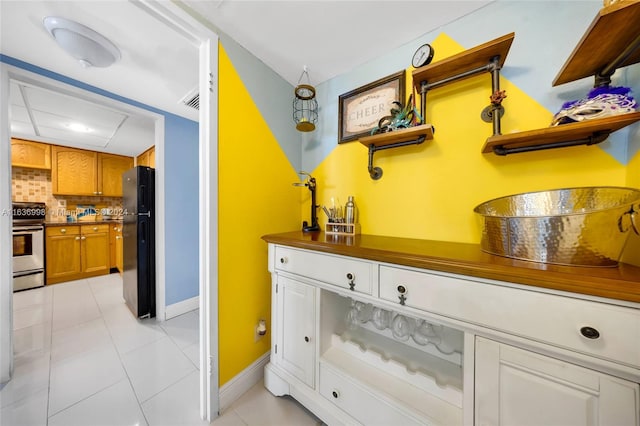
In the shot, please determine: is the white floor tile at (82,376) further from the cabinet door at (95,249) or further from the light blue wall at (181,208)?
the cabinet door at (95,249)

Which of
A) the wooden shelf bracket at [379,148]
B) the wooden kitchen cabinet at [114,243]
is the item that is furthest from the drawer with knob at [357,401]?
the wooden kitchen cabinet at [114,243]

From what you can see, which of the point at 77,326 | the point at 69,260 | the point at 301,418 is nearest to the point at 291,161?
the point at 301,418

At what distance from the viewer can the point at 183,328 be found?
207 centimetres

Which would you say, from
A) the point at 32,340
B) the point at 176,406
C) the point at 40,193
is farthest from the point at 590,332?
the point at 40,193

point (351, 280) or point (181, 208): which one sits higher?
point (181, 208)

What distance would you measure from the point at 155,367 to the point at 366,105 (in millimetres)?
2525

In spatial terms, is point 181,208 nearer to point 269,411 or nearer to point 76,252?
point 269,411

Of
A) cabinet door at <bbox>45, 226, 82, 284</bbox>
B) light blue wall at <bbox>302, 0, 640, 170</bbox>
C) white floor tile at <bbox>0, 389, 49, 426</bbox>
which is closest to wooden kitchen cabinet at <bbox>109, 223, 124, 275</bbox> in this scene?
cabinet door at <bbox>45, 226, 82, 284</bbox>

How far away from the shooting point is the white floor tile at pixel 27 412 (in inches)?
44.3

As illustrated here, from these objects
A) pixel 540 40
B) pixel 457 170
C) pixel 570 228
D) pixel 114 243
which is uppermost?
pixel 540 40

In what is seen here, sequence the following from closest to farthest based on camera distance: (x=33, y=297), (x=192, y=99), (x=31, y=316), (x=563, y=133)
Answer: (x=563, y=133) → (x=192, y=99) → (x=31, y=316) → (x=33, y=297)

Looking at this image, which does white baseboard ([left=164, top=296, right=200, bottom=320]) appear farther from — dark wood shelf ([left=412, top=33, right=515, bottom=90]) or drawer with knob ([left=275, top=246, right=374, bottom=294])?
dark wood shelf ([left=412, top=33, right=515, bottom=90])

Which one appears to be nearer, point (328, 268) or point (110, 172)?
point (328, 268)

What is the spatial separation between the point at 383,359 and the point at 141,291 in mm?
2461
